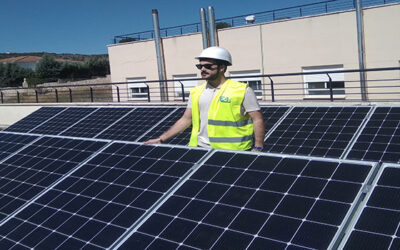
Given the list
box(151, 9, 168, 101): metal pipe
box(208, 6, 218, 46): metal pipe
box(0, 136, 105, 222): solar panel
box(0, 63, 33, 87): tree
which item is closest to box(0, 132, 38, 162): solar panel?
box(0, 136, 105, 222): solar panel

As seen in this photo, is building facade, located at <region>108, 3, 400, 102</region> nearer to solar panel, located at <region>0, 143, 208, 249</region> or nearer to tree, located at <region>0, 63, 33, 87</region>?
solar panel, located at <region>0, 143, 208, 249</region>

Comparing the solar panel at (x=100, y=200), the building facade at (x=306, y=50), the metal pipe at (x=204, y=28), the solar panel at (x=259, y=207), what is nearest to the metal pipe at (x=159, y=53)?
the building facade at (x=306, y=50)

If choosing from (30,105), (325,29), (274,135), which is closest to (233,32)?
(325,29)

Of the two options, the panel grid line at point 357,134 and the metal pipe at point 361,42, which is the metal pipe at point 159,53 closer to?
the metal pipe at point 361,42

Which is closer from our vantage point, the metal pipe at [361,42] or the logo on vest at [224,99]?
the logo on vest at [224,99]

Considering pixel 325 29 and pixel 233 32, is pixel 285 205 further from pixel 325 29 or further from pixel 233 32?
pixel 233 32

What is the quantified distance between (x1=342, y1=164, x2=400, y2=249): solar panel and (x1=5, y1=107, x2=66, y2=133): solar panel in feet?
32.3

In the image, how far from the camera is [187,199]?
2926 millimetres

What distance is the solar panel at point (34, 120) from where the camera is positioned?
437 inches

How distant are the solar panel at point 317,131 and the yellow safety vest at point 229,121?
2.72m

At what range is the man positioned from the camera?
420 cm

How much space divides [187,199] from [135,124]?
262 inches

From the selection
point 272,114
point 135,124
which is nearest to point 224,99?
point 272,114

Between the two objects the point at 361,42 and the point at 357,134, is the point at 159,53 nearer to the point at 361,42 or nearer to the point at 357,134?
the point at 361,42
